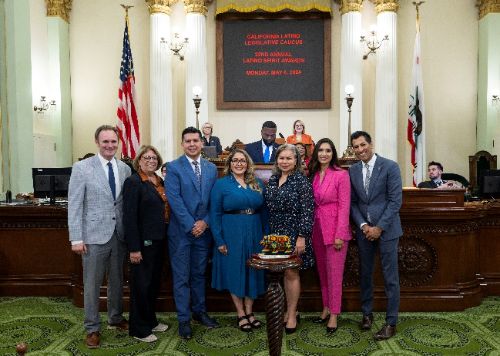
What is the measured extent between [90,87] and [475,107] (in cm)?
911

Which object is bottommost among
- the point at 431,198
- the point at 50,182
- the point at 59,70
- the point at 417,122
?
the point at 431,198

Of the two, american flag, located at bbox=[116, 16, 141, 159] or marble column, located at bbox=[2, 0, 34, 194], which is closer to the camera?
marble column, located at bbox=[2, 0, 34, 194]

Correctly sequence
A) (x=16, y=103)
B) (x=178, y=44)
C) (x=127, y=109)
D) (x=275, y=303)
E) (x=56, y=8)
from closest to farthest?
(x=275, y=303) → (x=16, y=103) → (x=127, y=109) → (x=178, y=44) → (x=56, y=8)

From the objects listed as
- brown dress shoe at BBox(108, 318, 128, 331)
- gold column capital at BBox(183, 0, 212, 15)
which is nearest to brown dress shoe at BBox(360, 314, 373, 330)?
brown dress shoe at BBox(108, 318, 128, 331)

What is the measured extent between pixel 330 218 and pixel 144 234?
5.05 ft

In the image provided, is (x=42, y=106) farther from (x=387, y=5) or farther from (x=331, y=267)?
(x=331, y=267)

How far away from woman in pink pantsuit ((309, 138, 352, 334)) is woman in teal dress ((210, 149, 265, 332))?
1.63ft

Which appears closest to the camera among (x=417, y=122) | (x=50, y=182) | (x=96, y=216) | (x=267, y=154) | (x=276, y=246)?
(x=276, y=246)

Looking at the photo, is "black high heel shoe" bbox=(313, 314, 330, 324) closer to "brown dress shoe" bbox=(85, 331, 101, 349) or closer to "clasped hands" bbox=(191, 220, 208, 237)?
"clasped hands" bbox=(191, 220, 208, 237)

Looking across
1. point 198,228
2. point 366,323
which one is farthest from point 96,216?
point 366,323

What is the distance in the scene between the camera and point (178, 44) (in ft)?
31.8

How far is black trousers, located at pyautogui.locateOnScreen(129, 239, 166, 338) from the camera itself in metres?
3.54

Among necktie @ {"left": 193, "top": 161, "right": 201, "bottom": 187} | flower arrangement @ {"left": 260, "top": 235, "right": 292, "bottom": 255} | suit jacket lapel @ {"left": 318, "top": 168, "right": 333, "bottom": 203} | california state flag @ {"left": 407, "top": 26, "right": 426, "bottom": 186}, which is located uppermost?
california state flag @ {"left": 407, "top": 26, "right": 426, "bottom": 186}

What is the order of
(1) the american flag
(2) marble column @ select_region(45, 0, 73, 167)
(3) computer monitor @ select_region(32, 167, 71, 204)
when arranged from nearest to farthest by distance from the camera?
(3) computer monitor @ select_region(32, 167, 71, 204) < (1) the american flag < (2) marble column @ select_region(45, 0, 73, 167)
